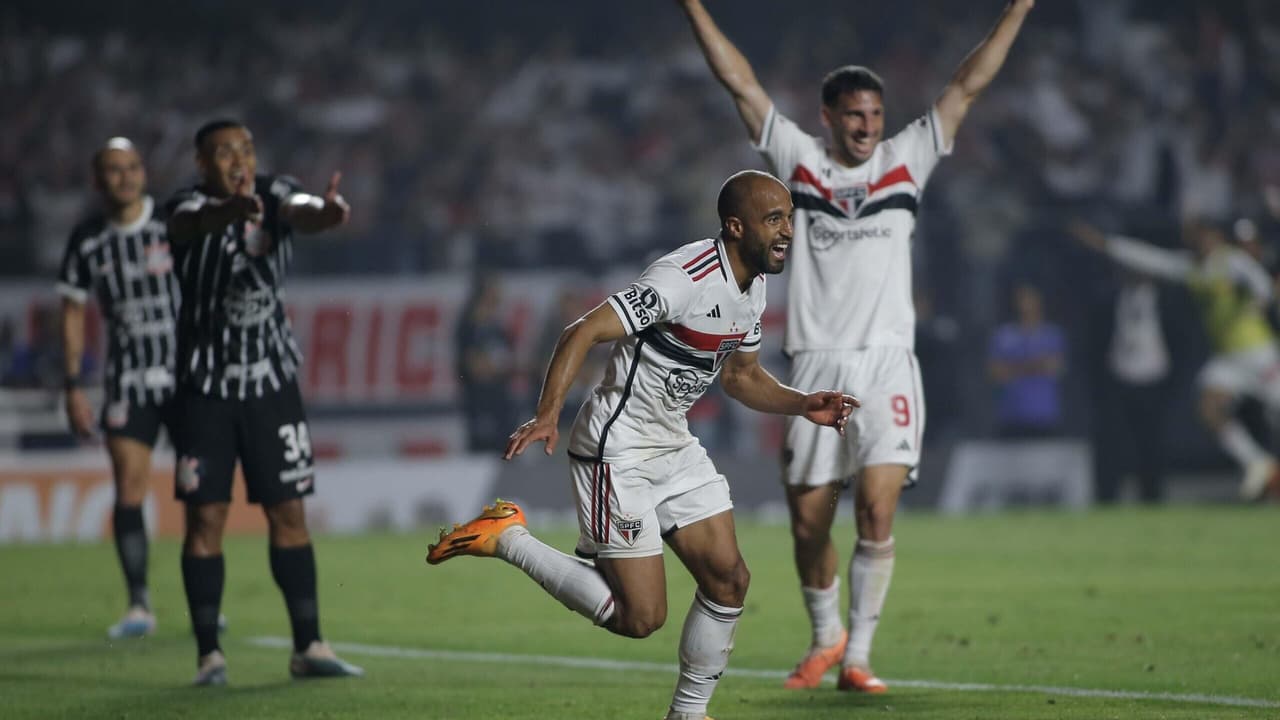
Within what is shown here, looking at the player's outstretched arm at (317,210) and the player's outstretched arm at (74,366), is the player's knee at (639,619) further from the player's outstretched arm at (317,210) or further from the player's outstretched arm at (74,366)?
the player's outstretched arm at (74,366)

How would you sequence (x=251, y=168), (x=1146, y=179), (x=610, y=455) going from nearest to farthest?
(x=610, y=455)
(x=251, y=168)
(x=1146, y=179)

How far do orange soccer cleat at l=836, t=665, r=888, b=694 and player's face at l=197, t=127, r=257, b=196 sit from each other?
3424 millimetres

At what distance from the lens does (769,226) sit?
6.48m

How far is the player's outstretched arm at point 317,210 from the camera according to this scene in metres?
7.64

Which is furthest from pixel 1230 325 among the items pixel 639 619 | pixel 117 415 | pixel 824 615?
pixel 639 619

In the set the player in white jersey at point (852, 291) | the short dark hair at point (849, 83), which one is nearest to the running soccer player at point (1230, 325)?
the player in white jersey at point (852, 291)

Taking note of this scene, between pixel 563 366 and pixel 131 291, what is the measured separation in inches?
211

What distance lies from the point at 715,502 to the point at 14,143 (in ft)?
65.0

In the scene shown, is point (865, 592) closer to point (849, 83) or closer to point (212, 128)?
point (849, 83)

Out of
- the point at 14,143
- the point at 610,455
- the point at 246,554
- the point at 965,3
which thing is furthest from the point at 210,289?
the point at 965,3

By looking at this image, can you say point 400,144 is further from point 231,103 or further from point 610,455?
point 610,455

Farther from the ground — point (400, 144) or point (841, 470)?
point (400, 144)

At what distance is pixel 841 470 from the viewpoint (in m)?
8.24

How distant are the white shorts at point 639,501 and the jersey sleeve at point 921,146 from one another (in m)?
2.40
